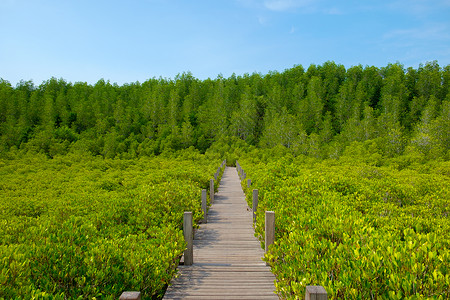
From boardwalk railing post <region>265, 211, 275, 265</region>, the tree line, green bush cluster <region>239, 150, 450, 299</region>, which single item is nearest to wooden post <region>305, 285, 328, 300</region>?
green bush cluster <region>239, 150, 450, 299</region>

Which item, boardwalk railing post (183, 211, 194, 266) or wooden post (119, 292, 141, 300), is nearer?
wooden post (119, 292, 141, 300)

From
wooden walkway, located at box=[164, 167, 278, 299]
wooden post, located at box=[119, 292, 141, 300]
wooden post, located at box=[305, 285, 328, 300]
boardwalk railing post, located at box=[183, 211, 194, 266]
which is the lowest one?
wooden walkway, located at box=[164, 167, 278, 299]

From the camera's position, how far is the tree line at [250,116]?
159 feet

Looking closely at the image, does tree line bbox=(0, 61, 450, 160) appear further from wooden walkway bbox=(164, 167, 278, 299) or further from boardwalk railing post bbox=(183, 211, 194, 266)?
boardwalk railing post bbox=(183, 211, 194, 266)

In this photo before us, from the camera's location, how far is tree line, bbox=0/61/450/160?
48438 millimetres

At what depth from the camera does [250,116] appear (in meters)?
59.0

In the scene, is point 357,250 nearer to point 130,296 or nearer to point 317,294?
point 317,294

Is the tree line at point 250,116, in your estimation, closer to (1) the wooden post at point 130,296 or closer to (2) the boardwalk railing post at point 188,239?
(2) the boardwalk railing post at point 188,239

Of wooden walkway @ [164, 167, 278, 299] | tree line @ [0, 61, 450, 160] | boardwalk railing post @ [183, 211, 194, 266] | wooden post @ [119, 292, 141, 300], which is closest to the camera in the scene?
wooden post @ [119, 292, 141, 300]

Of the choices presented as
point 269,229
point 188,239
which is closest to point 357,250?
point 269,229

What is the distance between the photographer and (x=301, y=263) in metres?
4.20

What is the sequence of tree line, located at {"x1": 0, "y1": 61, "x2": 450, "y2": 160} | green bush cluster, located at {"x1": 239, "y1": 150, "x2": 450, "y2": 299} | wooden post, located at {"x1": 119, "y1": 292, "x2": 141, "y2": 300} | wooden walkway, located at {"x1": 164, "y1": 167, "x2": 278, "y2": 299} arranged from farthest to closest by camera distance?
tree line, located at {"x1": 0, "y1": 61, "x2": 450, "y2": 160}, wooden walkway, located at {"x1": 164, "y1": 167, "x2": 278, "y2": 299}, green bush cluster, located at {"x1": 239, "y1": 150, "x2": 450, "y2": 299}, wooden post, located at {"x1": 119, "y1": 292, "x2": 141, "y2": 300}

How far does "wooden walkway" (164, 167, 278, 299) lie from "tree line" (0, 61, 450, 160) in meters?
35.2

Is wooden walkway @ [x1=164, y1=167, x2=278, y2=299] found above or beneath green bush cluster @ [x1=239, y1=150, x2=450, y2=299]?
beneath
